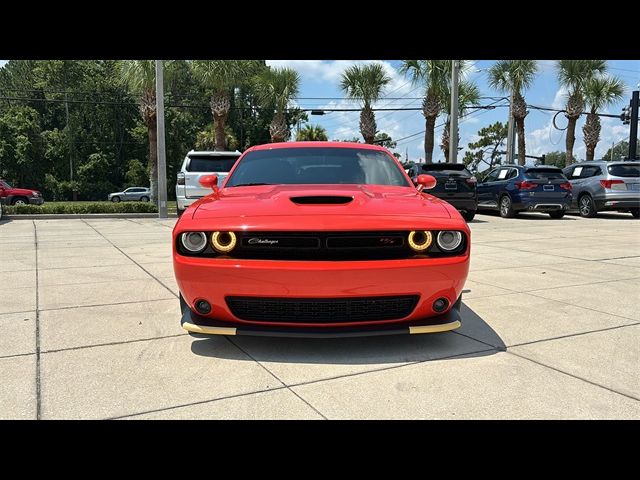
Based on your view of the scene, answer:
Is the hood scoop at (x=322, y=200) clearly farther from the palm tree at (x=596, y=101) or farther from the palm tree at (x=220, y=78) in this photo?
the palm tree at (x=596, y=101)

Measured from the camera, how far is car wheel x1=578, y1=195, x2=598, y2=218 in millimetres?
15164

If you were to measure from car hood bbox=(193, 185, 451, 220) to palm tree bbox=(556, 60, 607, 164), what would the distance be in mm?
27103

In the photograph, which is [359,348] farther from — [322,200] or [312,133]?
[312,133]

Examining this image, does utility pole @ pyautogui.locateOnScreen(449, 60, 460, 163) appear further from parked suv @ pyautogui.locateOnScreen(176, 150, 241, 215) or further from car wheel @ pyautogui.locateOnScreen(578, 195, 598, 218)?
parked suv @ pyautogui.locateOnScreen(176, 150, 241, 215)

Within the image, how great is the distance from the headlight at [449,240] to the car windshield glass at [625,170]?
44.4 ft

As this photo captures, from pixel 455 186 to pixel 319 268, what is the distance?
11358mm


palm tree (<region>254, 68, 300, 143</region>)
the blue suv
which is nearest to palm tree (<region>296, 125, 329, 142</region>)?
palm tree (<region>254, 68, 300, 143</region>)

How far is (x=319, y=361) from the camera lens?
3.24m

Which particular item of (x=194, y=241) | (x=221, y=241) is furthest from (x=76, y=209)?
(x=221, y=241)

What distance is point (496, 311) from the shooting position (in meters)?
4.54

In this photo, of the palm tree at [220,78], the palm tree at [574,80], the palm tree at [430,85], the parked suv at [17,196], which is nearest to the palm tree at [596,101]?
the palm tree at [574,80]
